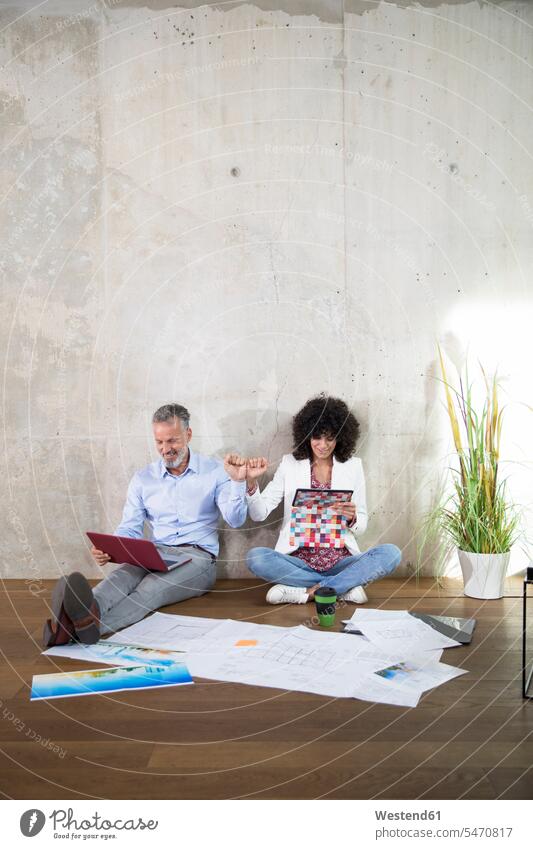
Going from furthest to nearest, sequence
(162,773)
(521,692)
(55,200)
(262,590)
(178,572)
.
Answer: (55,200) → (262,590) → (178,572) → (521,692) → (162,773)

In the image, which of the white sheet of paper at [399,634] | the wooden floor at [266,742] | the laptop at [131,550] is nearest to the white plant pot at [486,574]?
the white sheet of paper at [399,634]

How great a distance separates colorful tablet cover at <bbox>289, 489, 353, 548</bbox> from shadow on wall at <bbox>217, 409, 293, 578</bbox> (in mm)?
327

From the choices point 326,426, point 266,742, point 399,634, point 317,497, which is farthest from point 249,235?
point 266,742

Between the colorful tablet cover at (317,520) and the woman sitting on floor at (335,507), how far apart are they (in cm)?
3

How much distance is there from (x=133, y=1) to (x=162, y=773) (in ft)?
11.6

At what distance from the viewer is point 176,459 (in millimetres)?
3453

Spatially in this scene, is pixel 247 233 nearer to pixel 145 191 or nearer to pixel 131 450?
pixel 145 191

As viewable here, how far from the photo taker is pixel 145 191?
12.4ft

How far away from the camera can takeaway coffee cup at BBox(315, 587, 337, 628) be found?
2.83 meters

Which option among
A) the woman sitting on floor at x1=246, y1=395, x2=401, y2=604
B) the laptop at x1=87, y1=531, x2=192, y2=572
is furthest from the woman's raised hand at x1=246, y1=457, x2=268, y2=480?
the laptop at x1=87, y1=531, x2=192, y2=572

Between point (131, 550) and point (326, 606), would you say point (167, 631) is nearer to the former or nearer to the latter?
point (131, 550)

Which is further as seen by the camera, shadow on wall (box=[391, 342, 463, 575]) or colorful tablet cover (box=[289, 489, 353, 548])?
shadow on wall (box=[391, 342, 463, 575])

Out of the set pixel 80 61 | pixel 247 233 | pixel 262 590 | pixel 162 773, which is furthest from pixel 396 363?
pixel 162 773

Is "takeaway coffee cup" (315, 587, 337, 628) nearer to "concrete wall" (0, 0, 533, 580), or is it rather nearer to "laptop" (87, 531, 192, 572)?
"laptop" (87, 531, 192, 572)
